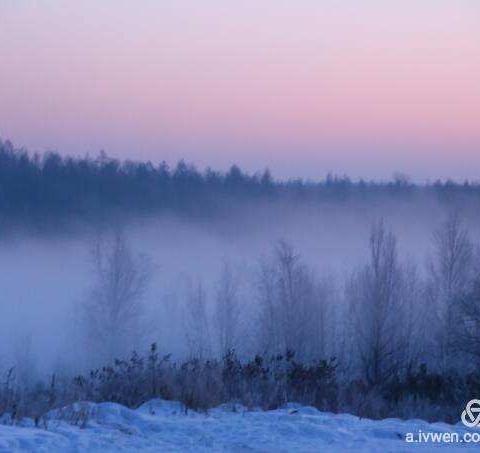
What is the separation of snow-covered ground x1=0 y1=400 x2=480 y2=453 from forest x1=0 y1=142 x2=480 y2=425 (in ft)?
2.24

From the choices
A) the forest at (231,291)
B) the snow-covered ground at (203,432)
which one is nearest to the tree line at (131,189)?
the forest at (231,291)

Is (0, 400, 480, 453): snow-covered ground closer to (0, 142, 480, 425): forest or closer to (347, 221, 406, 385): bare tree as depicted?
(0, 142, 480, 425): forest

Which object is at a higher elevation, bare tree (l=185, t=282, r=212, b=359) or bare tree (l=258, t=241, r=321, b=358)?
bare tree (l=258, t=241, r=321, b=358)

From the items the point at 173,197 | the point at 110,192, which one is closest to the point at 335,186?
the point at 173,197

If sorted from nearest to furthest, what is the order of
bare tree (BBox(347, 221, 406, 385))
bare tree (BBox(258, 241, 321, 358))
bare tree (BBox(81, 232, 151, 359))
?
1. bare tree (BBox(347, 221, 406, 385))
2. bare tree (BBox(258, 241, 321, 358))
3. bare tree (BBox(81, 232, 151, 359))

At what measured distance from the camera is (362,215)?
302ft

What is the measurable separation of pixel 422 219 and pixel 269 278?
138 feet

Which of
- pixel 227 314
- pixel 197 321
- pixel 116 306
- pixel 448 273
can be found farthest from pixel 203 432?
pixel 116 306

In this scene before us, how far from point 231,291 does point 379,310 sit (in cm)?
1408

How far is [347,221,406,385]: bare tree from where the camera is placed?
3400 cm

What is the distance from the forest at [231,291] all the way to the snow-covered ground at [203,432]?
68 cm

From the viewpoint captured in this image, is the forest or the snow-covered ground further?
the forest

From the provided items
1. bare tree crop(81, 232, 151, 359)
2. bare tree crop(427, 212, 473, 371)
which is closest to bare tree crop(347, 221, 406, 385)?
bare tree crop(427, 212, 473, 371)

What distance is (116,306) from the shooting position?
48719 millimetres
